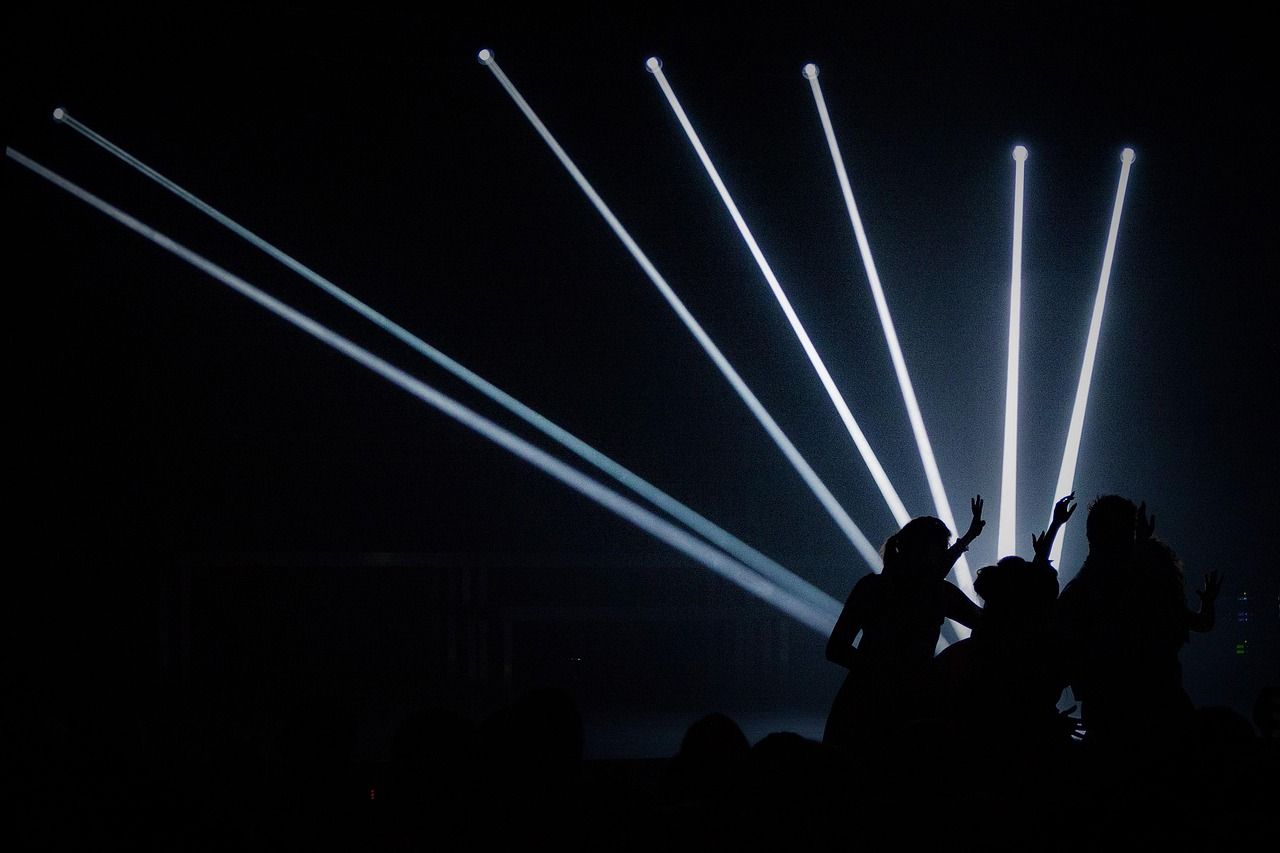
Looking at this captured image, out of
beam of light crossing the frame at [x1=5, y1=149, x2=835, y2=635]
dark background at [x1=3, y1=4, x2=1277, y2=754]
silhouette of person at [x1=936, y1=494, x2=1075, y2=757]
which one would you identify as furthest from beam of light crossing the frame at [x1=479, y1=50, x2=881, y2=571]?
silhouette of person at [x1=936, y1=494, x2=1075, y2=757]

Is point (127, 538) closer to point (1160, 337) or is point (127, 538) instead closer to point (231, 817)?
point (231, 817)

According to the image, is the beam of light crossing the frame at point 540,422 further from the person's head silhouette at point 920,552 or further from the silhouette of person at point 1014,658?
the silhouette of person at point 1014,658

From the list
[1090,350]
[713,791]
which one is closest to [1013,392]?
[1090,350]

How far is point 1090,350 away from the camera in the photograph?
7.94 meters

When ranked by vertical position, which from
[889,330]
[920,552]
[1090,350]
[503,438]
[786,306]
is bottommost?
[920,552]

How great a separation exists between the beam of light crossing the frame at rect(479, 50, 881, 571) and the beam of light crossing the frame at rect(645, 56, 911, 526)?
343 mm

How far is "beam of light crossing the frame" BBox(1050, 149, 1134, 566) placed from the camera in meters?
7.92

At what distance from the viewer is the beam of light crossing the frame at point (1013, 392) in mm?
7715

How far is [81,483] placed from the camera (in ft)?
24.6

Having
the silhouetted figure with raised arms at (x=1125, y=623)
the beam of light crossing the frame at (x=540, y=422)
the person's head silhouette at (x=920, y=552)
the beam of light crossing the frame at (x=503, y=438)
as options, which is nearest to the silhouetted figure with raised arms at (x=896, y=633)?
the person's head silhouette at (x=920, y=552)

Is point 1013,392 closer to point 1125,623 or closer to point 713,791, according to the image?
point 1125,623

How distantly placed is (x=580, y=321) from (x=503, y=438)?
100 cm

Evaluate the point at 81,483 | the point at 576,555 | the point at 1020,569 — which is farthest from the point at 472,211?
the point at 1020,569

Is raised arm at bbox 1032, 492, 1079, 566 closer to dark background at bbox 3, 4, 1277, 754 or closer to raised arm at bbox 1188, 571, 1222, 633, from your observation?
raised arm at bbox 1188, 571, 1222, 633
